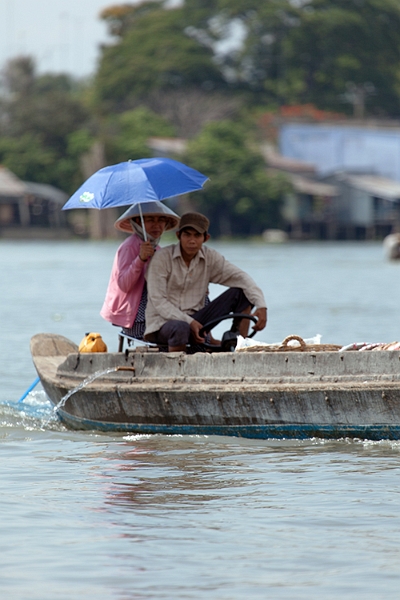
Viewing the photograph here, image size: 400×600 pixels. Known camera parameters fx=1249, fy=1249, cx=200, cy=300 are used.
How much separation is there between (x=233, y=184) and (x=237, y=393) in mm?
45181

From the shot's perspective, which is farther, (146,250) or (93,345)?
(93,345)

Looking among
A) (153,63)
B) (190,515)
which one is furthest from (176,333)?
(153,63)

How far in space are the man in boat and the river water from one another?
0.72 m

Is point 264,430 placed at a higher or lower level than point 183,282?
lower

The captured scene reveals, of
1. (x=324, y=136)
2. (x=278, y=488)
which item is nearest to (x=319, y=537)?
(x=278, y=488)

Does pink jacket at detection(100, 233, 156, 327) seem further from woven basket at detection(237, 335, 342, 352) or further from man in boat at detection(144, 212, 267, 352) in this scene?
woven basket at detection(237, 335, 342, 352)

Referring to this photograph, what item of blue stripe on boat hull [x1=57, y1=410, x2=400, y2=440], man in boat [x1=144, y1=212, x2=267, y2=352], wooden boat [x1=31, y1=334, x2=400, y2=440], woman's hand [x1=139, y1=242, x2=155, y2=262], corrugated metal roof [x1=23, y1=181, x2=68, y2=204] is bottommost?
corrugated metal roof [x1=23, y1=181, x2=68, y2=204]

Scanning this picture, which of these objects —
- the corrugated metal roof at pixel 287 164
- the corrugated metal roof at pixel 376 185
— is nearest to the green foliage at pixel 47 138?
the corrugated metal roof at pixel 287 164

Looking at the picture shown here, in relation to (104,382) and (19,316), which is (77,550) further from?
(19,316)

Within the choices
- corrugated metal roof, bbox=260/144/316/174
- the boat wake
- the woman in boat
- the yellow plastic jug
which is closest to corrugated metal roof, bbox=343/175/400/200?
corrugated metal roof, bbox=260/144/316/174

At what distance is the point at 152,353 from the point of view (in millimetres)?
7934

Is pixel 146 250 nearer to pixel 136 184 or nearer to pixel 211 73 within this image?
pixel 136 184

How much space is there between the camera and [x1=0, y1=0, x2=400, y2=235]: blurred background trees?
57.4 meters

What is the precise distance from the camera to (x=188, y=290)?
811 centimetres
